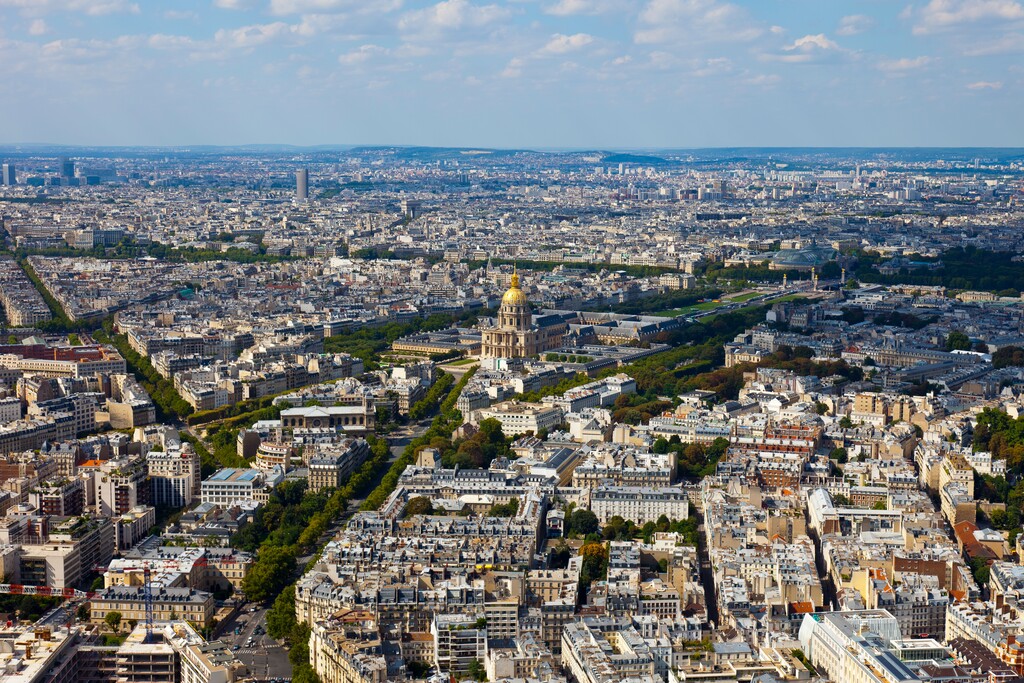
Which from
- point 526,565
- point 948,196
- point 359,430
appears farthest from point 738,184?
point 526,565

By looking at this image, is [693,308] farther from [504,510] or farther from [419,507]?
[419,507]

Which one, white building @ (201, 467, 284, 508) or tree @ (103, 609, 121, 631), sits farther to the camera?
white building @ (201, 467, 284, 508)

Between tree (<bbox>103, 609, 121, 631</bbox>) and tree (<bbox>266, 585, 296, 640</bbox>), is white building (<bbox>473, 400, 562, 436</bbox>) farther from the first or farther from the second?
tree (<bbox>103, 609, 121, 631</bbox>)

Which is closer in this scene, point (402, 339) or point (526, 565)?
point (526, 565)

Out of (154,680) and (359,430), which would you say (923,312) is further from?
(154,680)

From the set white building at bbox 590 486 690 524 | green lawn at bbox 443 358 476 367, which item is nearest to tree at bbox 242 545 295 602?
white building at bbox 590 486 690 524

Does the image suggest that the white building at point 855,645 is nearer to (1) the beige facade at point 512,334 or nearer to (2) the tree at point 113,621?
(2) the tree at point 113,621

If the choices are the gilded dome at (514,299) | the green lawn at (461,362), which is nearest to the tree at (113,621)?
the green lawn at (461,362)
